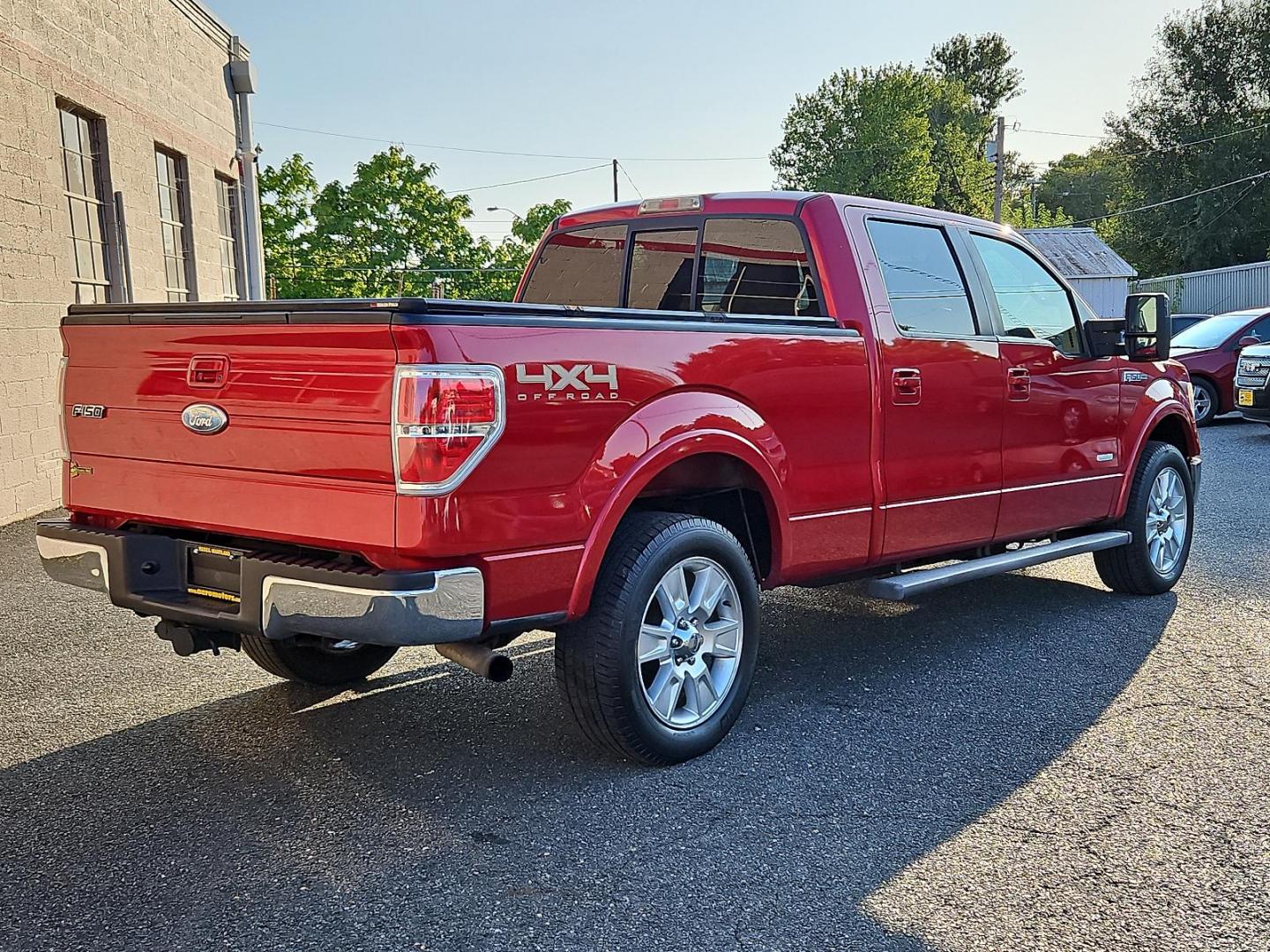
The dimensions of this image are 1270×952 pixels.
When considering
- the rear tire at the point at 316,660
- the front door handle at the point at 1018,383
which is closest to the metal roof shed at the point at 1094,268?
the front door handle at the point at 1018,383

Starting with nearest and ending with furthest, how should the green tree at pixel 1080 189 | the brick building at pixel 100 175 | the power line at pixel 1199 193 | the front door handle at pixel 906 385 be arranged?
the front door handle at pixel 906 385, the brick building at pixel 100 175, the power line at pixel 1199 193, the green tree at pixel 1080 189

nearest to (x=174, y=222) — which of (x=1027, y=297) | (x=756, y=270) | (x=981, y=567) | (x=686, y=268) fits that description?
(x=686, y=268)

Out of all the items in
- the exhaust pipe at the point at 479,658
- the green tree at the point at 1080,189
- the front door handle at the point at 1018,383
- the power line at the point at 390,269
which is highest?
the green tree at the point at 1080,189

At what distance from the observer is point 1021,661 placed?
5.29 m

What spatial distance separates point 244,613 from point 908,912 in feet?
6.84

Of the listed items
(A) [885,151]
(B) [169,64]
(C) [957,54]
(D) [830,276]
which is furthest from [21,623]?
(C) [957,54]

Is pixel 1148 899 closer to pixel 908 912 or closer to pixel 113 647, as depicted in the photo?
pixel 908 912

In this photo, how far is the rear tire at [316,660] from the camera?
4.61m

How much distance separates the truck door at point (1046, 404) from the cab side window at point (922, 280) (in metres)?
0.26

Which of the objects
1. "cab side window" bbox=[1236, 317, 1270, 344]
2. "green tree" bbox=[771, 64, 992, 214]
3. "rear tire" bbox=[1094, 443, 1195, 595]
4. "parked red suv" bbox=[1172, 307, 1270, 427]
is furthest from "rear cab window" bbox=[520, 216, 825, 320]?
"green tree" bbox=[771, 64, 992, 214]

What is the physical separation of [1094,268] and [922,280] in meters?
→ 48.2

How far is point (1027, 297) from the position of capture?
19.2ft

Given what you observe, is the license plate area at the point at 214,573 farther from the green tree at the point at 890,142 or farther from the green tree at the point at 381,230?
the green tree at the point at 890,142

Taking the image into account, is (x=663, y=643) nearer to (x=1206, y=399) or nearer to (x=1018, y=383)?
(x=1018, y=383)
